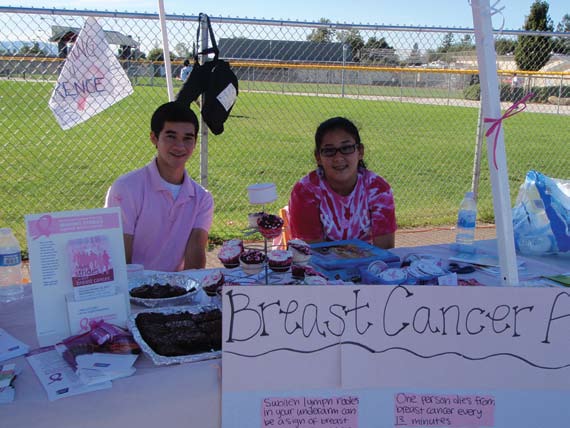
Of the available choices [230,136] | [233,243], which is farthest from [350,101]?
[233,243]

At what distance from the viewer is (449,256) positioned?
8.09ft

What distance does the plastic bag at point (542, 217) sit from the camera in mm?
2535

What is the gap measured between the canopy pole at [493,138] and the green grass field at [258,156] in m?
1.53

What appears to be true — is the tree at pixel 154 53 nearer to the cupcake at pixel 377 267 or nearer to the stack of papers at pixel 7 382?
the cupcake at pixel 377 267

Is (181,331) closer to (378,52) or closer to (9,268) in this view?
(9,268)

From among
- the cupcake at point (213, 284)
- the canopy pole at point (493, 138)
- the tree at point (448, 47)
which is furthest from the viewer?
the tree at point (448, 47)

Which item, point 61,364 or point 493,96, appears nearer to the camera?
point 61,364

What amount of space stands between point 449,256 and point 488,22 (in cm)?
121

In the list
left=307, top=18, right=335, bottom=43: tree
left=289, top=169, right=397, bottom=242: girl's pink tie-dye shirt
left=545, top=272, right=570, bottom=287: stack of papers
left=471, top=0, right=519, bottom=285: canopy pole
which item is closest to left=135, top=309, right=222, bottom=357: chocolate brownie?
left=471, top=0, right=519, bottom=285: canopy pole

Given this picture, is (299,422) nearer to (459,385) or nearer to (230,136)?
→ (459,385)

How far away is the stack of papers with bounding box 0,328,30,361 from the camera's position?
139 centimetres

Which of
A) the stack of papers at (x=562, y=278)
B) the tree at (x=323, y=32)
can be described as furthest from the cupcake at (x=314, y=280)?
the tree at (x=323, y=32)

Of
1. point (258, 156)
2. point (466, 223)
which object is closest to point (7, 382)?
point (466, 223)

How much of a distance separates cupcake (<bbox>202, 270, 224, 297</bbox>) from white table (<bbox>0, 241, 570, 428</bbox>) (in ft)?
1.16
